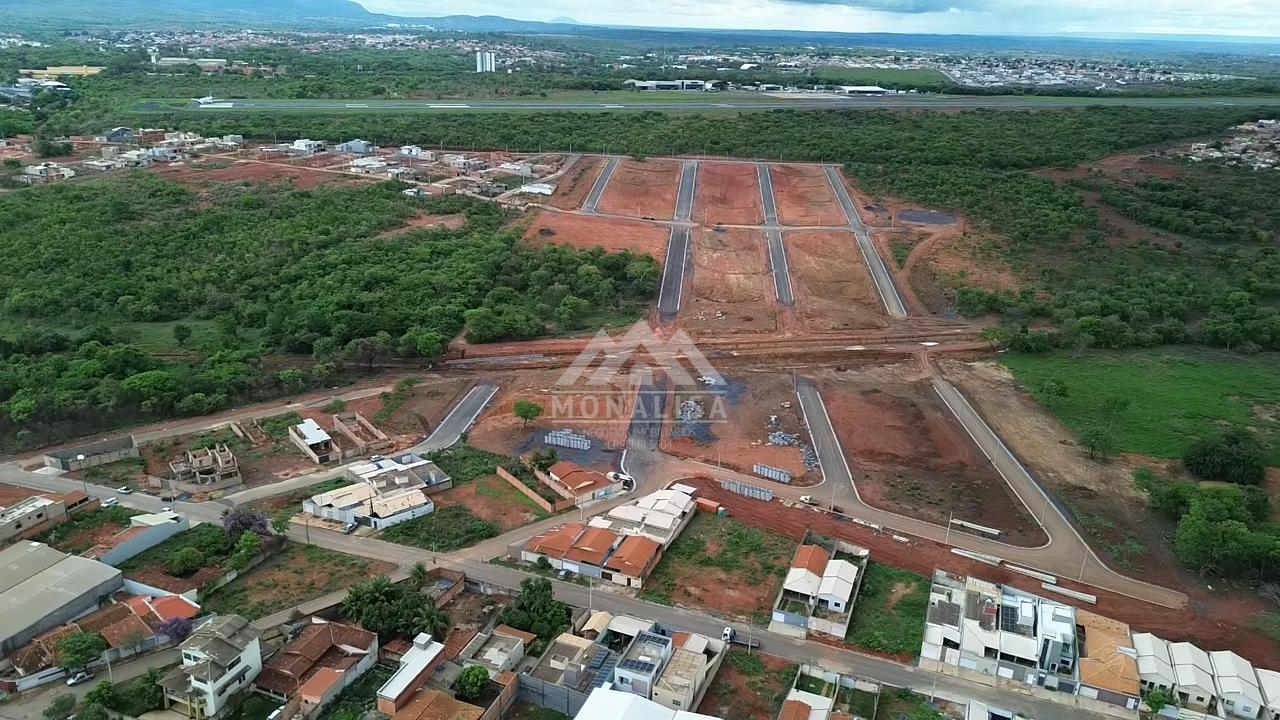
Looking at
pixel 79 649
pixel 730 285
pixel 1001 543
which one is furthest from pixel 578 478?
pixel 730 285

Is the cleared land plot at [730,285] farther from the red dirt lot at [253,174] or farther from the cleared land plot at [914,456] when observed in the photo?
the red dirt lot at [253,174]

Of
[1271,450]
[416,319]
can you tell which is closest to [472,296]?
[416,319]

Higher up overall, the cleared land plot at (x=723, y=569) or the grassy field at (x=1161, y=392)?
the grassy field at (x=1161, y=392)

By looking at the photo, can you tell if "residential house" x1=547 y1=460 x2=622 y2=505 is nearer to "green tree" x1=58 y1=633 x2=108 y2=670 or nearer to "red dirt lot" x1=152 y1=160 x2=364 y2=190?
"green tree" x1=58 y1=633 x2=108 y2=670

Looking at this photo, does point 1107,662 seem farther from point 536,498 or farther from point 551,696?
point 536,498

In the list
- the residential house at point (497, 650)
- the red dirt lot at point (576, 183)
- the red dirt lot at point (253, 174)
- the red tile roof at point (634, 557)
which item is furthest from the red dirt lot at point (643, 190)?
the residential house at point (497, 650)

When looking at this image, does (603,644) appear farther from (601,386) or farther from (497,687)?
(601,386)

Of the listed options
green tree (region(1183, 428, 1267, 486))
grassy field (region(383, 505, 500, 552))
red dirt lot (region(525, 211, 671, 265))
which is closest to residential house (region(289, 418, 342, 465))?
grassy field (region(383, 505, 500, 552))
